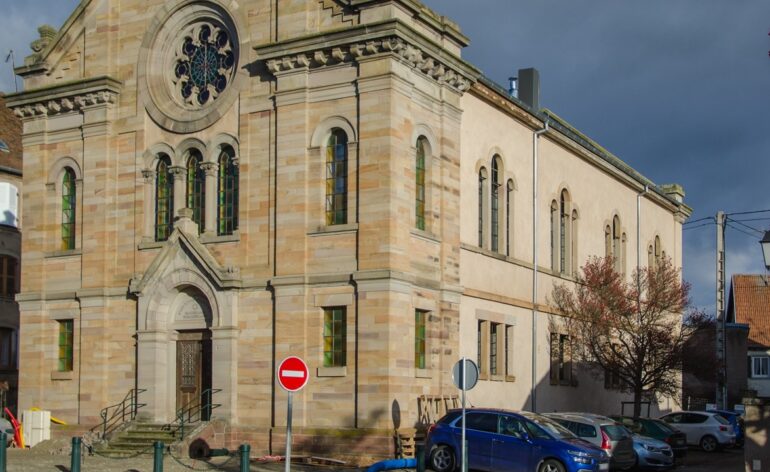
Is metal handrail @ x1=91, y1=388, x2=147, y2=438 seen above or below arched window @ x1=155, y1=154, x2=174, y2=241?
below

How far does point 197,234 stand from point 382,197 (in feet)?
19.5

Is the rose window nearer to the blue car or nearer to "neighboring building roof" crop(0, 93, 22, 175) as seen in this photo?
the blue car

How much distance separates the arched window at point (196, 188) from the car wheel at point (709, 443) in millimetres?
19519

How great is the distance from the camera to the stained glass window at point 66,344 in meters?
34.4

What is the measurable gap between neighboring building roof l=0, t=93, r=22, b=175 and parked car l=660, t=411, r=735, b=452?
27.5 metres

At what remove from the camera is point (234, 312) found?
31.1m

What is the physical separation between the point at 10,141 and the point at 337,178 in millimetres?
24640

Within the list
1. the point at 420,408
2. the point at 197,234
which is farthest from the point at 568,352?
the point at 197,234

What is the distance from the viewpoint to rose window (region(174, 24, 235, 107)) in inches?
1292

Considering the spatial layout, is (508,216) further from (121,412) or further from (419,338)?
(121,412)

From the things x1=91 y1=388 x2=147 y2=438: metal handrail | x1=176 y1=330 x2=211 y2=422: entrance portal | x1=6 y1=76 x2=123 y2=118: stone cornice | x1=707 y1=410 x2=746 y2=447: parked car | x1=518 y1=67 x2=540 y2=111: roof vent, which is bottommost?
x1=707 y1=410 x2=746 y2=447: parked car

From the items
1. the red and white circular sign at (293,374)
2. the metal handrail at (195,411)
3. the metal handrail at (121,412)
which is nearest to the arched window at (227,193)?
the metal handrail at (195,411)

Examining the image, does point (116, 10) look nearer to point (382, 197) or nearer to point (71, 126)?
point (71, 126)

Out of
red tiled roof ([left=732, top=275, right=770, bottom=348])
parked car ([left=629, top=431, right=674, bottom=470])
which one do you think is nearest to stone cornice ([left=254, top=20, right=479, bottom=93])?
parked car ([left=629, top=431, right=674, bottom=470])
